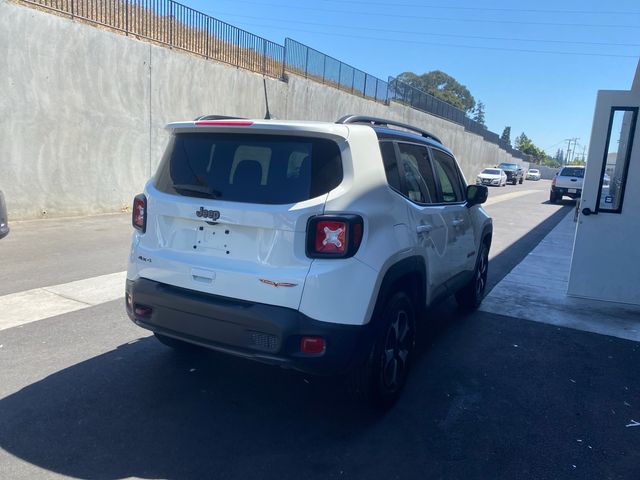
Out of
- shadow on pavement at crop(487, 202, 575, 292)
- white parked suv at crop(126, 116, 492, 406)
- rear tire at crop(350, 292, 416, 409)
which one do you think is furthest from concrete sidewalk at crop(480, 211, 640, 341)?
white parked suv at crop(126, 116, 492, 406)

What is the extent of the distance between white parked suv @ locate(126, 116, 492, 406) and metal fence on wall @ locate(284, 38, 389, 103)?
672 inches

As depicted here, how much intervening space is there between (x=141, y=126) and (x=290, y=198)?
11.1m

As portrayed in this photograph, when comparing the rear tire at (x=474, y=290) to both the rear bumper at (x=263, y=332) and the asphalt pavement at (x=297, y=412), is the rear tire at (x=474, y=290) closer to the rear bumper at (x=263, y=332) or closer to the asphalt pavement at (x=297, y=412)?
the asphalt pavement at (x=297, y=412)

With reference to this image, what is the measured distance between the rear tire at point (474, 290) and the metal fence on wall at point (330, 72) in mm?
15070

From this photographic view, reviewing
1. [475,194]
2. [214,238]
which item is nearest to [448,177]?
[475,194]

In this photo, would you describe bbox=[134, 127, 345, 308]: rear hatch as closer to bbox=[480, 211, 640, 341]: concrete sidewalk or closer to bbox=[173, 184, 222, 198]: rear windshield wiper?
bbox=[173, 184, 222, 198]: rear windshield wiper

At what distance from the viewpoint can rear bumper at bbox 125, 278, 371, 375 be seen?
9.59 feet

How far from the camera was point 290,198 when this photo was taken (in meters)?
3.01

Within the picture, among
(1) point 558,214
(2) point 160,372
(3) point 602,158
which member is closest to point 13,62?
(2) point 160,372

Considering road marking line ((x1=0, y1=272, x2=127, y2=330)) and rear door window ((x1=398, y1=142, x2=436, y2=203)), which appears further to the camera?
road marking line ((x1=0, y1=272, x2=127, y2=330))

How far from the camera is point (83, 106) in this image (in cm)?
1142

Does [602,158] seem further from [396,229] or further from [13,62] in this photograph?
[13,62]

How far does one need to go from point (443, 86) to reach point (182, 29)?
11425cm

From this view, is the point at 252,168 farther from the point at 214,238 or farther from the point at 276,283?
the point at 276,283
